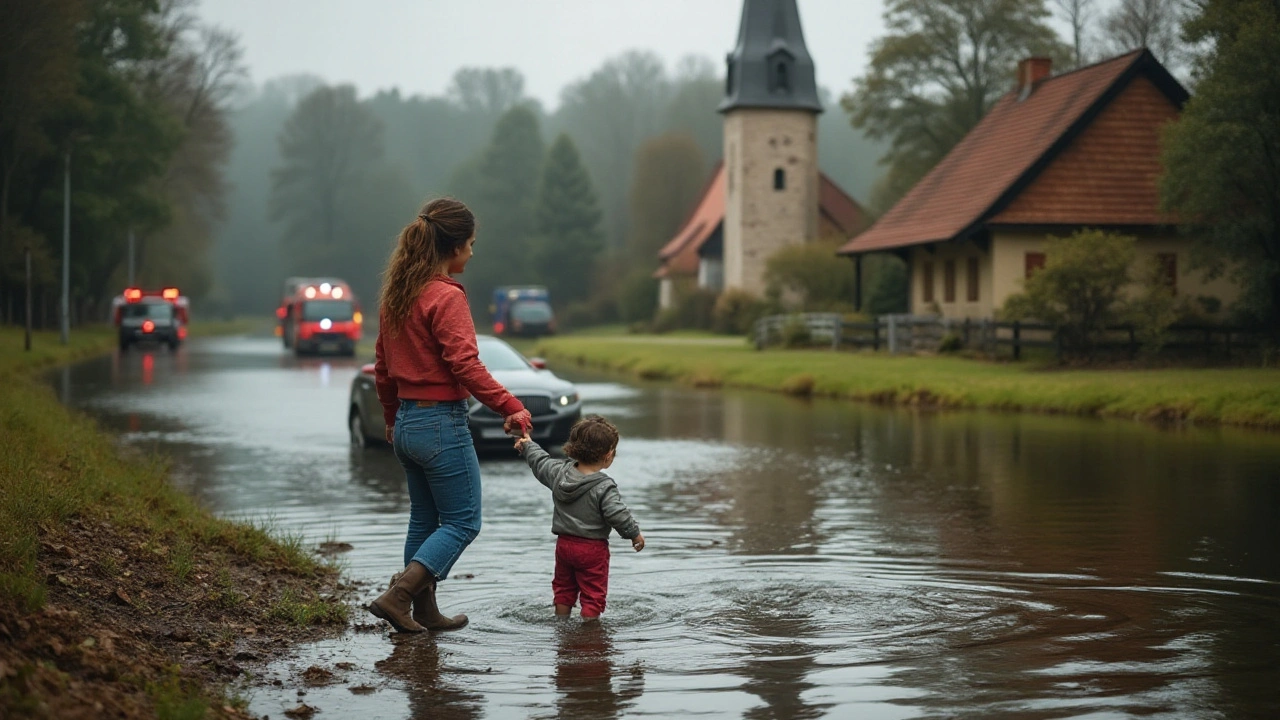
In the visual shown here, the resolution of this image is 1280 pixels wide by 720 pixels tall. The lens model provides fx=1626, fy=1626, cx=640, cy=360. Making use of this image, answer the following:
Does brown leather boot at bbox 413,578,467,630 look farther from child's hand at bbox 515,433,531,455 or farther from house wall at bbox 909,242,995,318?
house wall at bbox 909,242,995,318

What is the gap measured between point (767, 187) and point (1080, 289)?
121ft

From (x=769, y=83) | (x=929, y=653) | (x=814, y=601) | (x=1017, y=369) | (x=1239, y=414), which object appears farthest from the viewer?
(x=769, y=83)

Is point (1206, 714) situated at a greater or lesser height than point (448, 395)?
lesser

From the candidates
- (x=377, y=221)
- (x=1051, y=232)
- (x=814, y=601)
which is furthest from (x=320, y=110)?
(x=814, y=601)

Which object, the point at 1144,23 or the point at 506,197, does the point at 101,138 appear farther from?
the point at 506,197

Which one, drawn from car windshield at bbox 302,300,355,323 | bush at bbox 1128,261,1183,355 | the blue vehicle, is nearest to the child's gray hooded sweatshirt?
bush at bbox 1128,261,1183,355

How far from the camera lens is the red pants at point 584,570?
26.9 ft

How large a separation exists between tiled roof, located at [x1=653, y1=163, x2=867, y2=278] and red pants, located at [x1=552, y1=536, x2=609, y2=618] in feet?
222

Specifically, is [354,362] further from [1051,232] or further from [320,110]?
[320,110]

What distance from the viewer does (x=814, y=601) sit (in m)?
8.83

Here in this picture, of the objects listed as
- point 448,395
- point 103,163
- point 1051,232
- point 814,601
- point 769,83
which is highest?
point 769,83

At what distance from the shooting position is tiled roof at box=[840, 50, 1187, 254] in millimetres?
40719

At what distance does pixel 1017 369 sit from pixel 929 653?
26.2 m

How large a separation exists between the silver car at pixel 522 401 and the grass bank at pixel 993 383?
9.42 meters
